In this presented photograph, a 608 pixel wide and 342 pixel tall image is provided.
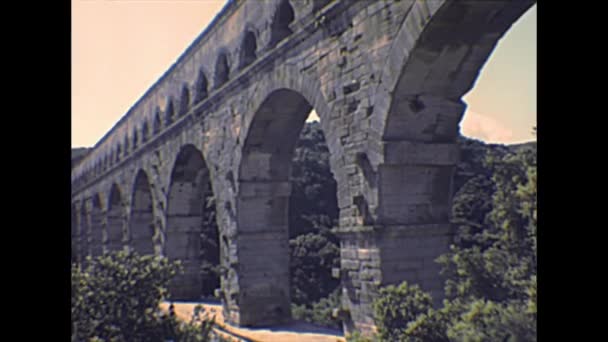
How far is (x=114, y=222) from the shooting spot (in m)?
28.6

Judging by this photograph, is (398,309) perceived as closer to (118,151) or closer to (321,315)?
(321,315)

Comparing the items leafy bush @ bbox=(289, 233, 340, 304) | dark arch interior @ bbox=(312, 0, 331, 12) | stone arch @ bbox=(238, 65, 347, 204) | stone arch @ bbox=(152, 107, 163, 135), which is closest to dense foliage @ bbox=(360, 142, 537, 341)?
stone arch @ bbox=(238, 65, 347, 204)

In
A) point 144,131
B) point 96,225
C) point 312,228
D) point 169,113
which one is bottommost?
point 96,225

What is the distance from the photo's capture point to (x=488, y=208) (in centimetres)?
1847

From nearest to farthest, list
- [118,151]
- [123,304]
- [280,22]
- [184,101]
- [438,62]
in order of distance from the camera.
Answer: [438,62]
[123,304]
[280,22]
[184,101]
[118,151]

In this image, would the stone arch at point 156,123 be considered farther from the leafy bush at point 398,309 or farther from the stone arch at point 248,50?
the leafy bush at point 398,309

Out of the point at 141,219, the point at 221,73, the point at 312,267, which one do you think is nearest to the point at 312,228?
the point at 312,267

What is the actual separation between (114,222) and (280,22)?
2038 cm

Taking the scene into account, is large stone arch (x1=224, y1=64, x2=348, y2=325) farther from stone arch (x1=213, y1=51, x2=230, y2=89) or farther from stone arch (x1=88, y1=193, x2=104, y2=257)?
stone arch (x1=88, y1=193, x2=104, y2=257)

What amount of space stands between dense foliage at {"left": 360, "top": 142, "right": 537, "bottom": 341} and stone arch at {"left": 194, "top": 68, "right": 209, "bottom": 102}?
33.8 ft

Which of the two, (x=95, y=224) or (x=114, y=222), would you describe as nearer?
(x=114, y=222)

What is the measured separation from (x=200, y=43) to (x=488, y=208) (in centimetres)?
1019

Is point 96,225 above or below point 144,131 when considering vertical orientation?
below

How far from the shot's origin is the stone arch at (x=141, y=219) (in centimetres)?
2311
